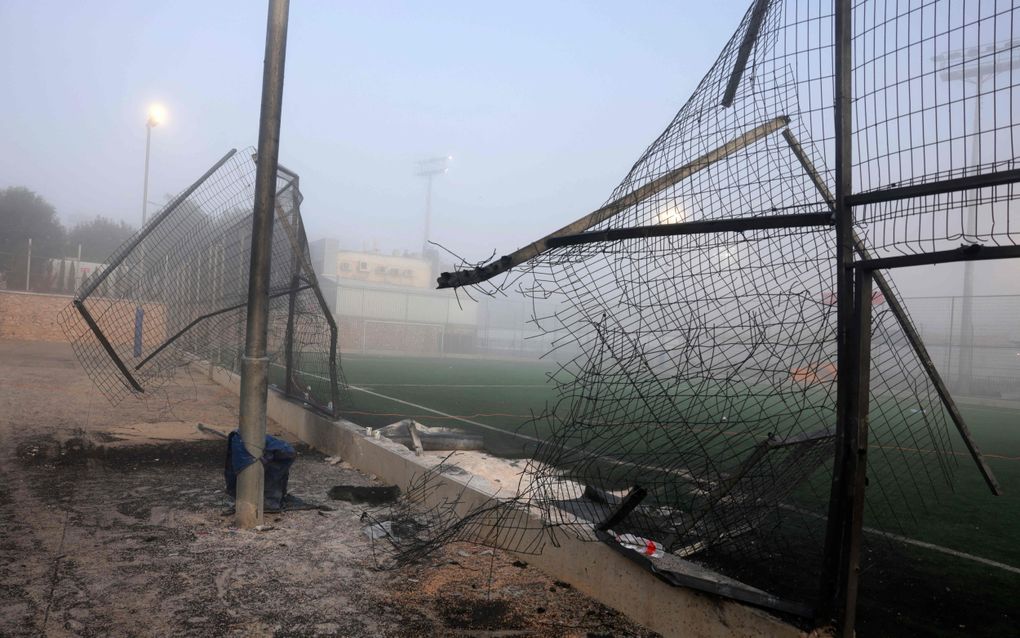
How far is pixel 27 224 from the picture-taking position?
4891 cm

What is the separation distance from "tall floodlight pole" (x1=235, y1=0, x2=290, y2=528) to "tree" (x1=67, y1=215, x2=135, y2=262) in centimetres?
5282

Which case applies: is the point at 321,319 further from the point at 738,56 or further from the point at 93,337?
the point at 738,56

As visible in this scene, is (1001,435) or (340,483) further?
(1001,435)

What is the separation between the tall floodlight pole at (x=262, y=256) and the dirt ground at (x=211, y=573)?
0.66 m

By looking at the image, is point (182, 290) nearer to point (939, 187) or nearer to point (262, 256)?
point (262, 256)

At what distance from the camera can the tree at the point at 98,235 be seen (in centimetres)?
5275

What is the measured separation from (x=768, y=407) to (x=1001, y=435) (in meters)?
13.7

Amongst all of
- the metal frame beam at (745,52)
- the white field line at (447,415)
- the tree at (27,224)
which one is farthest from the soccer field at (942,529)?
the tree at (27,224)

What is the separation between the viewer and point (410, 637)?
10.9 ft

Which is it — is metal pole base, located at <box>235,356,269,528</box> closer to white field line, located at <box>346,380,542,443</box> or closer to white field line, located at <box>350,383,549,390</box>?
white field line, located at <box>346,380,542,443</box>

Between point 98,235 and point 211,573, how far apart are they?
6099 centimetres

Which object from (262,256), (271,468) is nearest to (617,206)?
(262,256)

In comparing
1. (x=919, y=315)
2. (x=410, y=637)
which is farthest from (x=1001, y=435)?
(x=410, y=637)

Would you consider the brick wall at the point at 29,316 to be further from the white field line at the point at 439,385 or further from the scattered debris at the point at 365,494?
the scattered debris at the point at 365,494
